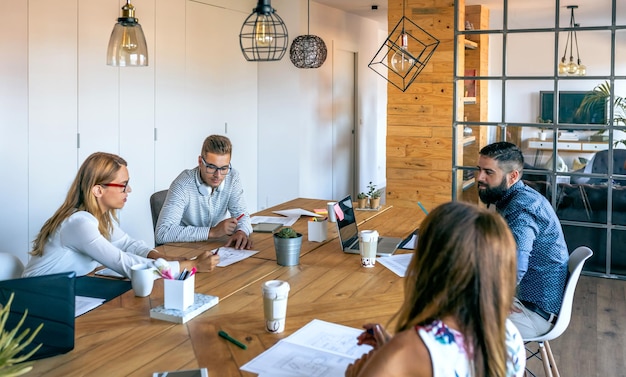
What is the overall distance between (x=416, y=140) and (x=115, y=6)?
113 inches

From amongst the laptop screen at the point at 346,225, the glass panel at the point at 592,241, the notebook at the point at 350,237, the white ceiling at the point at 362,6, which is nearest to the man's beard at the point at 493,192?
the notebook at the point at 350,237

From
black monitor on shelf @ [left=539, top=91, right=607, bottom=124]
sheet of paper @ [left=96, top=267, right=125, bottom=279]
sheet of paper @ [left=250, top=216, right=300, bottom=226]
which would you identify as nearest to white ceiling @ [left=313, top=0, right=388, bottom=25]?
black monitor on shelf @ [left=539, top=91, right=607, bottom=124]

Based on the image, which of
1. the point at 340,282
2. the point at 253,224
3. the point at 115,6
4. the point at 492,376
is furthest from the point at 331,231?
the point at 115,6

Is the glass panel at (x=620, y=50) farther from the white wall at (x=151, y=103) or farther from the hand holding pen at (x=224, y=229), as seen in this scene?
the hand holding pen at (x=224, y=229)

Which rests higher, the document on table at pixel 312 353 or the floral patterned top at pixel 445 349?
the floral patterned top at pixel 445 349

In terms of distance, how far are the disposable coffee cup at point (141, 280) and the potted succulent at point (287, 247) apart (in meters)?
0.59

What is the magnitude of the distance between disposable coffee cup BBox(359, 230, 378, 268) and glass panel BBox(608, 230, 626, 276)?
10.2 feet

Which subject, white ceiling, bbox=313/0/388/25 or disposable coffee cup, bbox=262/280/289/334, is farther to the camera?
white ceiling, bbox=313/0/388/25

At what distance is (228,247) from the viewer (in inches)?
117

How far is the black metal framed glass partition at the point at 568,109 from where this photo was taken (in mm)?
4871

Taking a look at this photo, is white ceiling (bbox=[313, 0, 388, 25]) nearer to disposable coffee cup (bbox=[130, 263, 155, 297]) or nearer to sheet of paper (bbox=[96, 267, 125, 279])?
sheet of paper (bbox=[96, 267, 125, 279])

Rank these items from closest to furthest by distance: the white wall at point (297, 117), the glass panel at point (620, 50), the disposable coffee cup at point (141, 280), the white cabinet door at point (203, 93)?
the disposable coffee cup at point (141, 280), the glass panel at point (620, 50), the white cabinet door at point (203, 93), the white wall at point (297, 117)

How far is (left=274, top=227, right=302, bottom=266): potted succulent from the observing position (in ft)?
8.53

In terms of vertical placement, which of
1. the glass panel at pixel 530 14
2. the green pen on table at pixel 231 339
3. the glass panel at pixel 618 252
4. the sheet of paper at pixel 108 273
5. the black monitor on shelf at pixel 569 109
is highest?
the glass panel at pixel 530 14
